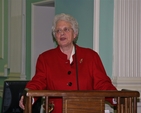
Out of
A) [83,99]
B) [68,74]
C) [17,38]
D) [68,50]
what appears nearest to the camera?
[83,99]

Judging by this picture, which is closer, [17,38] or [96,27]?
[96,27]

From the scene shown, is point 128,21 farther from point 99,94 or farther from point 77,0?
point 99,94

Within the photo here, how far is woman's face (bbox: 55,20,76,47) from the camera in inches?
136

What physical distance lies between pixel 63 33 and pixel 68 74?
34 cm

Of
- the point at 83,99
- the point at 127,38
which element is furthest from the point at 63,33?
the point at 127,38

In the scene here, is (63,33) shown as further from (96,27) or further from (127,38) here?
(127,38)

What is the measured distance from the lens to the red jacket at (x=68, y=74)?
3361 millimetres

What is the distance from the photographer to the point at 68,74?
11.2ft

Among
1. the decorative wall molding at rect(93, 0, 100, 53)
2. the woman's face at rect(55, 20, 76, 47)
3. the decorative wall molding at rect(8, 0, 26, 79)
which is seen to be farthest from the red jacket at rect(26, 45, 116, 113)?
the decorative wall molding at rect(8, 0, 26, 79)

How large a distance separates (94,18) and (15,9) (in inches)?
112

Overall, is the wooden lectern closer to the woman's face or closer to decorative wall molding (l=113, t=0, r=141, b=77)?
the woman's face

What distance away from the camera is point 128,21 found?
4.25 meters

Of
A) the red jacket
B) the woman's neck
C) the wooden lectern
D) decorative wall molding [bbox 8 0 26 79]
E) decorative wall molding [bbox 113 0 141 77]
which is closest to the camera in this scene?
the wooden lectern

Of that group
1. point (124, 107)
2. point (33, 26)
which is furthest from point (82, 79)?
point (33, 26)
